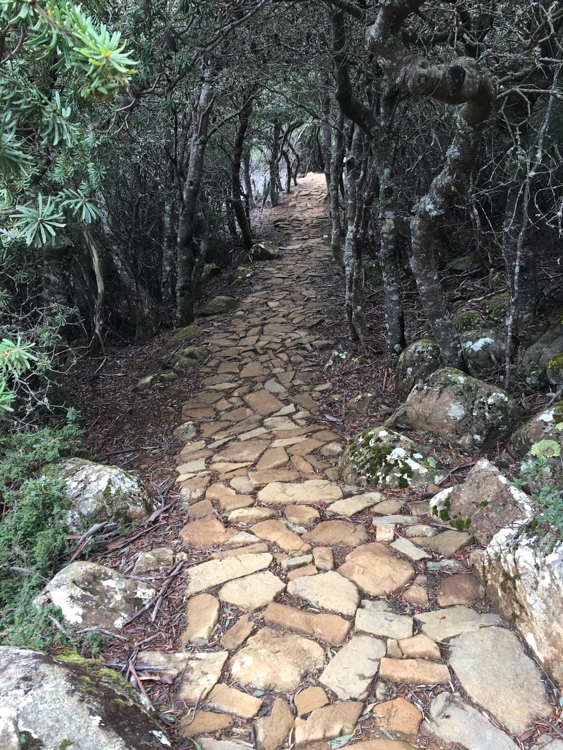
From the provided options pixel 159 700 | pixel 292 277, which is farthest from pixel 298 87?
pixel 159 700

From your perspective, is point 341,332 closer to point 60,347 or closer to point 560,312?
point 560,312

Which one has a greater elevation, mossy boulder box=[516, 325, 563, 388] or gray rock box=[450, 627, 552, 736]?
mossy boulder box=[516, 325, 563, 388]

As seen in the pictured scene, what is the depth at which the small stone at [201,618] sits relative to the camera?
2.49 metres

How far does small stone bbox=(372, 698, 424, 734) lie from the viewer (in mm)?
1915

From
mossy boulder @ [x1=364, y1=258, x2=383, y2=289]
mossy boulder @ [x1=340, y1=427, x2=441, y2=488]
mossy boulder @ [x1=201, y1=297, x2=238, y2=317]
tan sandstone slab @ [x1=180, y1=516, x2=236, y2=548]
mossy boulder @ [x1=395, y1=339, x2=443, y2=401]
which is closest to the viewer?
tan sandstone slab @ [x1=180, y1=516, x2=236, y2=548]

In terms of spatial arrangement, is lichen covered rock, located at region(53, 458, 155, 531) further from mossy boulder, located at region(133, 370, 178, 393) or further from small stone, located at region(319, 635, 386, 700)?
mossy boulder, located at region(133, 370, 178, 393)

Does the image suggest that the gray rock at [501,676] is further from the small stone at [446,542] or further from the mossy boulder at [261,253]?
the mossy boulder at [261,253]

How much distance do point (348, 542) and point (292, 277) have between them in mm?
8005

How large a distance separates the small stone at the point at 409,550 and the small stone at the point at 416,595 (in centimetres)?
22

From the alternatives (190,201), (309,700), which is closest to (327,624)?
(309,700)

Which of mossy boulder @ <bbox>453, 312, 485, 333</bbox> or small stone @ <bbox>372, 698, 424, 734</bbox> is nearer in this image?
small stone @ <bbox>372, 698, 424, 734</bbox>

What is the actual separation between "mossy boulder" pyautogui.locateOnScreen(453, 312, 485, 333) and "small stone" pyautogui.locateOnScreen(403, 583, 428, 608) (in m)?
3.16

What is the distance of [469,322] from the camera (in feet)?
17.2

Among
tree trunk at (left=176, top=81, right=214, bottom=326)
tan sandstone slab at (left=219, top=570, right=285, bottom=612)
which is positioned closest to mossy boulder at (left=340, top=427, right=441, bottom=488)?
tan sandstone slab at (left=219, top=570, right=285, bottom=612)
